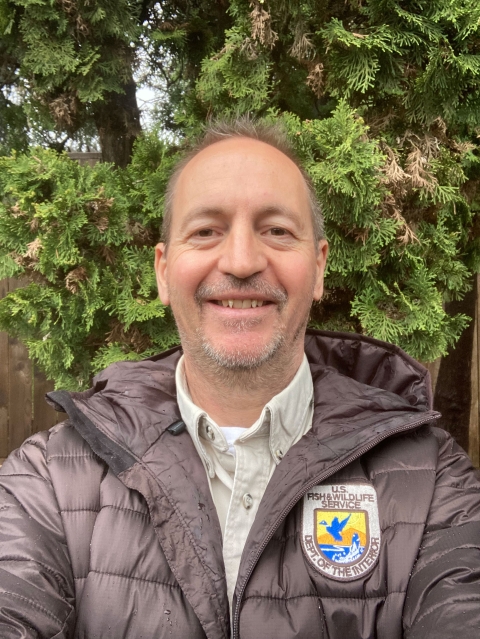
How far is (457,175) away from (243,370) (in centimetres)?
154

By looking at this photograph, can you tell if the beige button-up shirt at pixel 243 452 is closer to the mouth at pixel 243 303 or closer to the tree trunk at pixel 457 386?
the mouth at pixel 243 303

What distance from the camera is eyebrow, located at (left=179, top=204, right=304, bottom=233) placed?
1.73 metres

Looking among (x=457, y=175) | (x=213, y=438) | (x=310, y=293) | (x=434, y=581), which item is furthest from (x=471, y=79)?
(x=434, y=581)

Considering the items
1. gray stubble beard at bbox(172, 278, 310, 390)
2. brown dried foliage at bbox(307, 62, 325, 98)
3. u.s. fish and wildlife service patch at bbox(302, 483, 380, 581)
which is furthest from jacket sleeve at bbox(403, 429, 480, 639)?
brown dried foliage at bbox(307, 62, 325, 98)

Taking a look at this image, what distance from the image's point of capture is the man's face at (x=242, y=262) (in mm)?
1671

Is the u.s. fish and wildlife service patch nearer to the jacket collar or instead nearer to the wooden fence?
the jacket collar

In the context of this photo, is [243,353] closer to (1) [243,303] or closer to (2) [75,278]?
(1) [243,303]

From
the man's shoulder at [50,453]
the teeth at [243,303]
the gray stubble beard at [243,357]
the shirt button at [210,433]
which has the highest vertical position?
the teeth at [243,303]

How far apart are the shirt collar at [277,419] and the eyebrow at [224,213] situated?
1.54 ft

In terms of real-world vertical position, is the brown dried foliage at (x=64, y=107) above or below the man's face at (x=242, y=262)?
above

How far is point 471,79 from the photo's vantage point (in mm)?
2436

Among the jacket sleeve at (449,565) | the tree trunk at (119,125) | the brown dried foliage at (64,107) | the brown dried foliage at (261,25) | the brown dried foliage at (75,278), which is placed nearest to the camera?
the jacket sleeve at (449,565)

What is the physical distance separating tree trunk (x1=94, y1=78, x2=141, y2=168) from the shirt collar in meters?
1.93

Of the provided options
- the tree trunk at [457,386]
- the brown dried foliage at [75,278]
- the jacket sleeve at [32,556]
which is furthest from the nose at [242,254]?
the tree trunk at [457,386]
